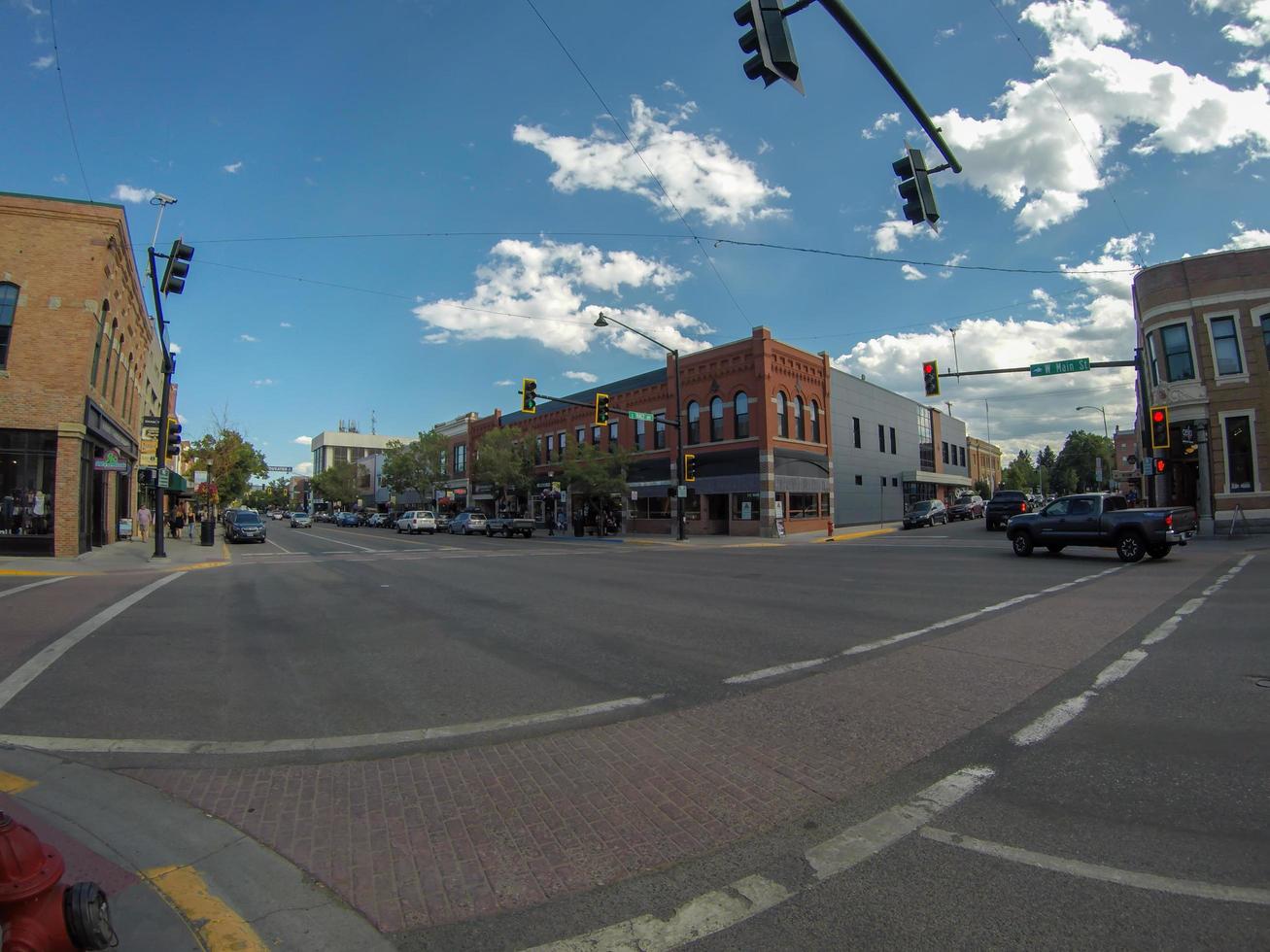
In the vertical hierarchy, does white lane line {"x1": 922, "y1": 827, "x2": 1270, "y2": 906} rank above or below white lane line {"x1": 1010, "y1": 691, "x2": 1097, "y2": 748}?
below

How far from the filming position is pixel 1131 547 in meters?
16.2

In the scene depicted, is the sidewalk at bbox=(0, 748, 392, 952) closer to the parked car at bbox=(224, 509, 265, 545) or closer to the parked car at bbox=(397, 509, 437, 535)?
the parked car at bbox=(224, 509, 265, 545)

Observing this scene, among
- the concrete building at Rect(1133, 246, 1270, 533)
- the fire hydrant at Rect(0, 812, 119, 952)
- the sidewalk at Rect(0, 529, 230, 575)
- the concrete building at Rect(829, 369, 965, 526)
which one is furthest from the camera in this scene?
the concrete building at Rect(829, 369, 965, 526)

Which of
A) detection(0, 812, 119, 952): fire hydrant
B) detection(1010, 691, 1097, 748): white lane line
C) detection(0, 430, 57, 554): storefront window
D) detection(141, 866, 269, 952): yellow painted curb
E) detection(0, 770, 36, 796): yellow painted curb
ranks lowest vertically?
detection(1010, 691, 1097, 748): white lane line

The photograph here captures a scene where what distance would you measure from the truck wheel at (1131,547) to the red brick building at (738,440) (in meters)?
16.6

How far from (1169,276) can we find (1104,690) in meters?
30.1

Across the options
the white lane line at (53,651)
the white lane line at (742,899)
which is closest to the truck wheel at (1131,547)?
the white lane line at (742,899)

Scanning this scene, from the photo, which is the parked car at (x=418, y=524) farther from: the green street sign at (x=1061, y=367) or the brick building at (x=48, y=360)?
the green street sign at (x=1061, y=367)

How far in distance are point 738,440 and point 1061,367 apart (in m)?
15.4

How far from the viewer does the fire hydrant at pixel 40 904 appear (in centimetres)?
199

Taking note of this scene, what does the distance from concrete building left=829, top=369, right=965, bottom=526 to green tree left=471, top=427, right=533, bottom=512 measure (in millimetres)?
21541

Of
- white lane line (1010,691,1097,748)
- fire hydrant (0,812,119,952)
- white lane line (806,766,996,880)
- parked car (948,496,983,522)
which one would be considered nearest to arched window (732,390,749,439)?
parked car (948,496,983,522)

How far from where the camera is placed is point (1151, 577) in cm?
1310

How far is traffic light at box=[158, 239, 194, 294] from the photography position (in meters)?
15.0
